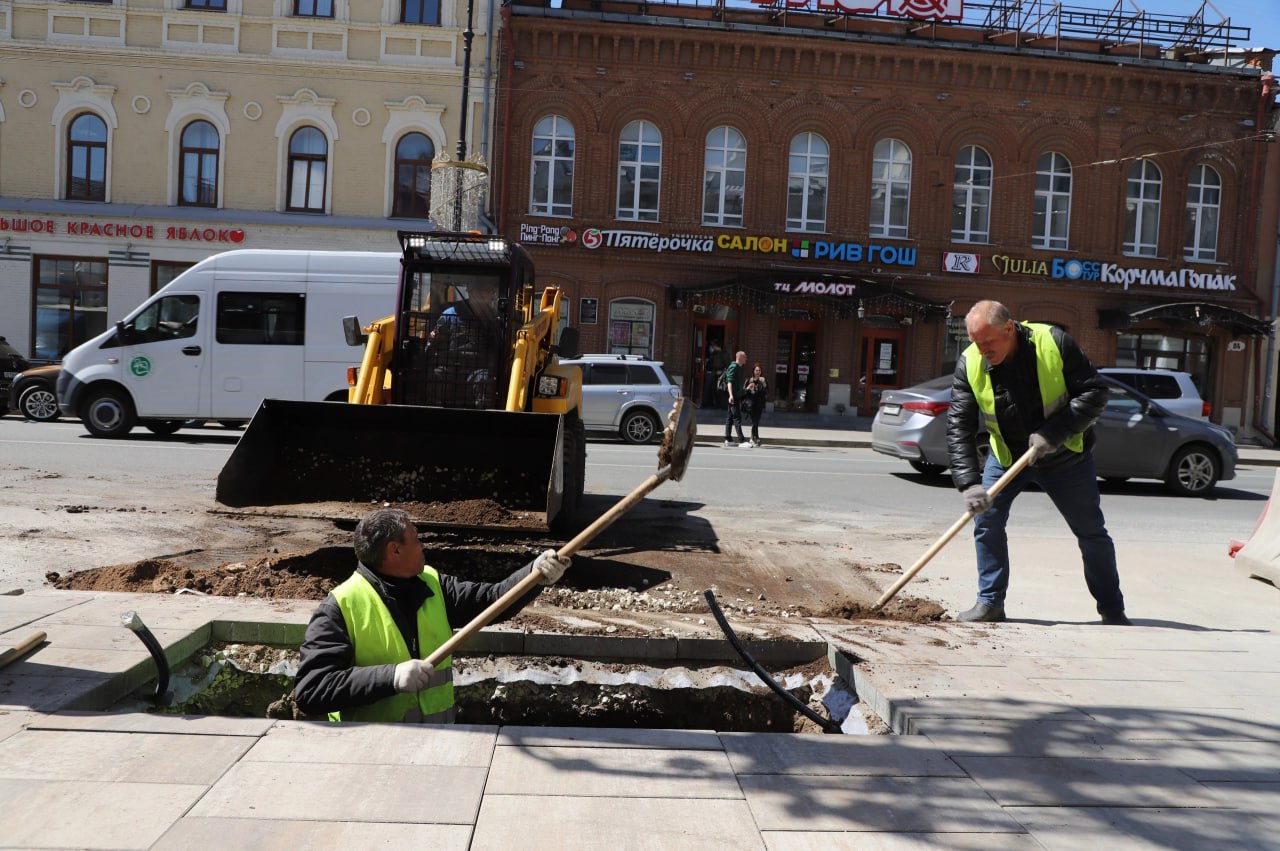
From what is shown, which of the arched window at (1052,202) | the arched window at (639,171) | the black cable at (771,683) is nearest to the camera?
the black cable at (771,683)

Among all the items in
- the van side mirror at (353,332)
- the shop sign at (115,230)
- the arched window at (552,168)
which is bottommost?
the van side mirror at (353,332)

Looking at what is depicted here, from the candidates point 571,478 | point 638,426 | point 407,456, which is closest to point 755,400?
point 638,426

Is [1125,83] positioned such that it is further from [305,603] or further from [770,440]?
[305,603]

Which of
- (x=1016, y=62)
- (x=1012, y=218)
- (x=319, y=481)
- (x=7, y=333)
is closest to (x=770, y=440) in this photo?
(x=1012, y=218)

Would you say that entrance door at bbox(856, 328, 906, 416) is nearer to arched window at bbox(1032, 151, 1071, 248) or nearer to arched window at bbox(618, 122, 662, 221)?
arched window at bbox(1032, 151, 1071, 248)

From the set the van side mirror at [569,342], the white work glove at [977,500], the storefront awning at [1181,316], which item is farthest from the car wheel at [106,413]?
the storefront awning at [1181,316]

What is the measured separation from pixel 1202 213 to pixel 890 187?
9.03 meters

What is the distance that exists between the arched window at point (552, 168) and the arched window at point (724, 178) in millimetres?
3593

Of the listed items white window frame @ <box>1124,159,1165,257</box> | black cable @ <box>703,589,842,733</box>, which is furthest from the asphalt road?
white window frame @ <box>1124,159,1165,257</box>

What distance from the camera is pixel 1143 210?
28.6 m

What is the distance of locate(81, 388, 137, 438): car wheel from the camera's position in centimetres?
1612

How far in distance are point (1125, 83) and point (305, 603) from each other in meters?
28.4

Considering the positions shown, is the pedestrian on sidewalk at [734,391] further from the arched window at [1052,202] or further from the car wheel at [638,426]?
the arched window at [1052,202]

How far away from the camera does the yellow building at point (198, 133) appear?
25266 mm
